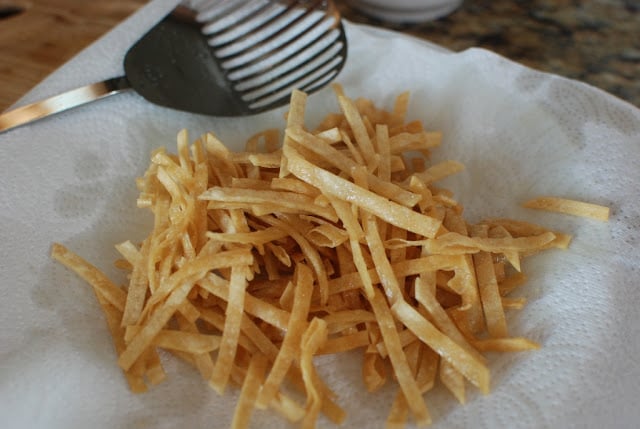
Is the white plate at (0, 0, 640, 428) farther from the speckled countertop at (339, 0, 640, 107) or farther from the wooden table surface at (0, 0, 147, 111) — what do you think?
the speckled countertop at (339, 0, 640, 107)

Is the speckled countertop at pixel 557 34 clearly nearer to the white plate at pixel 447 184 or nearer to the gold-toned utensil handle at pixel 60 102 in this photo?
the white plate at pixel 447 184

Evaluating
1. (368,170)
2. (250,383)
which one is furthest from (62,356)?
(368,170)

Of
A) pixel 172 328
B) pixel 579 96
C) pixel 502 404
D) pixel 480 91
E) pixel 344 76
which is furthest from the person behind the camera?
pixel 344 76

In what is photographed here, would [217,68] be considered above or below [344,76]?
above

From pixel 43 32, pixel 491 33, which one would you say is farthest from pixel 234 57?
pixel 491 33

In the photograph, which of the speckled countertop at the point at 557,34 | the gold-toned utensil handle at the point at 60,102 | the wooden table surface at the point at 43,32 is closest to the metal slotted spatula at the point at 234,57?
the gold-toned utensil handle at the point at 60,102

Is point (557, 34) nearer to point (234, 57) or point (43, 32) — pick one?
point (234, 57)

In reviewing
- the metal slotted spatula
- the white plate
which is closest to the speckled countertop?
the white plate

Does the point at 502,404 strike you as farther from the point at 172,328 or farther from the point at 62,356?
the point at 62,356
